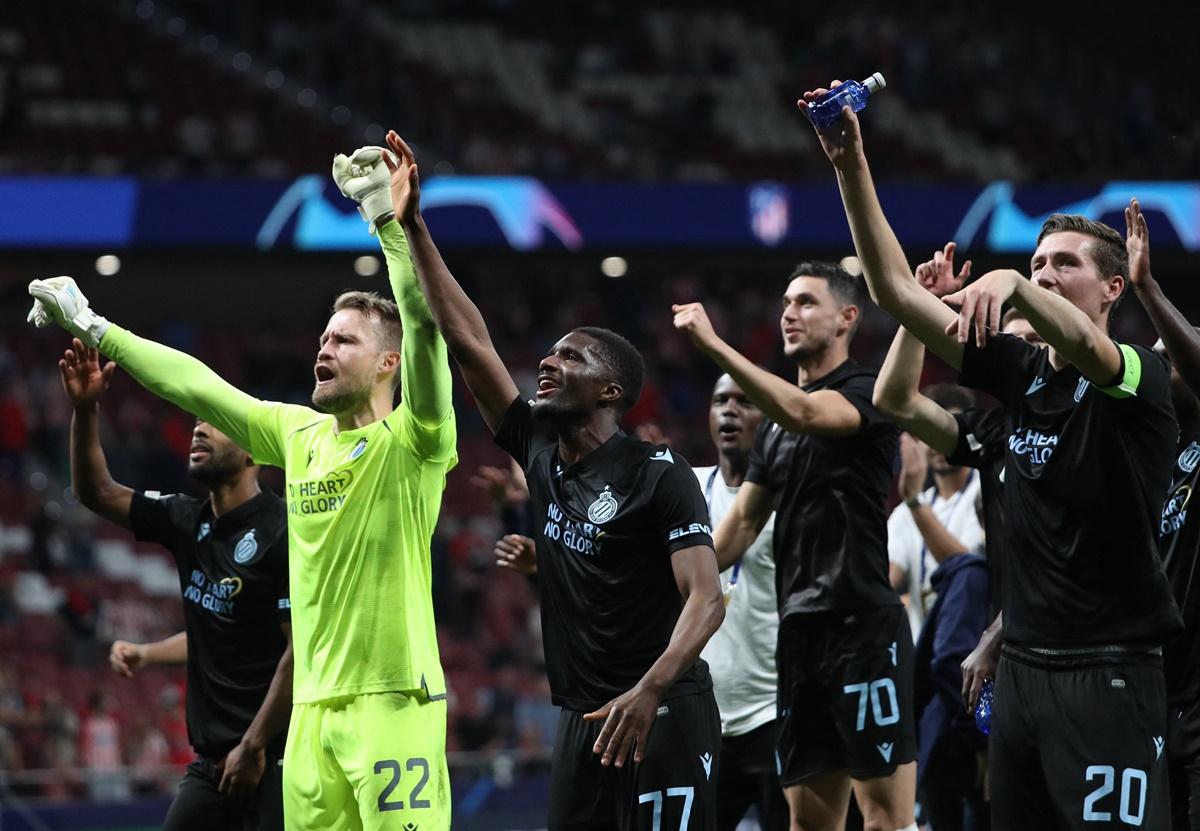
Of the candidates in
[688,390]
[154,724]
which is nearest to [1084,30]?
[688,390]

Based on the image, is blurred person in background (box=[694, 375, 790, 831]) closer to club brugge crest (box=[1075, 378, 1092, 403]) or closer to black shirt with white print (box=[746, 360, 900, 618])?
black shirt with white print (box=[746, 360, 900, 618])

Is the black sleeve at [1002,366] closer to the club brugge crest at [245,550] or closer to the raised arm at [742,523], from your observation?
the raised arm at [742,523]

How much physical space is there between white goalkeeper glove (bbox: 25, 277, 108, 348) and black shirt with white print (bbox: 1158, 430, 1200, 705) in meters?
3.78

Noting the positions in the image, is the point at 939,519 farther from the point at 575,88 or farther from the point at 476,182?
the point at 575,88

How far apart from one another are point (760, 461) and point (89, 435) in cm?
274

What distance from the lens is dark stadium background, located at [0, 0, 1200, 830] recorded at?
55.1 ft

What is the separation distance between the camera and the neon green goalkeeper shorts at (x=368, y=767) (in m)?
5.03

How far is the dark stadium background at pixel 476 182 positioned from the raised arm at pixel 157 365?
6.35 metres

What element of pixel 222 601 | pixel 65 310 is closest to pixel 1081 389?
pixel 222 601

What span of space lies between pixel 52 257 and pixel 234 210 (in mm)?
2559

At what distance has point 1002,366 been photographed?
4.84 meters

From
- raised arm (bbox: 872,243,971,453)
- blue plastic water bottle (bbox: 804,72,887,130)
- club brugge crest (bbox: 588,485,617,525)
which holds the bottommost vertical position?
club brugge crest (bbox: 588,485,617,525)

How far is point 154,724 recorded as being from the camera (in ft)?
44.9

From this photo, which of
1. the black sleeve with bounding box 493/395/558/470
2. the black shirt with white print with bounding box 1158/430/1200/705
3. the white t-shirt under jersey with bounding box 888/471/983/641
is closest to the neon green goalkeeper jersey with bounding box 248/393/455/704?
the black sleeve with bounding box 493/395/558/470
